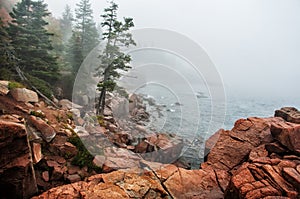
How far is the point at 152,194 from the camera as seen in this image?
22.4 feet

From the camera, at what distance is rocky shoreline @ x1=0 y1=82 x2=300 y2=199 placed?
236 inches

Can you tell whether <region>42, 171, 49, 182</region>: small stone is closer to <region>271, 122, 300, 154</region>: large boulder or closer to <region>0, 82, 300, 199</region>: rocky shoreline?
<region>0, 82, 300, 199</region>: rocky shoreline

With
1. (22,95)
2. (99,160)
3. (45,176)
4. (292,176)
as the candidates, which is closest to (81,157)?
(99,160)

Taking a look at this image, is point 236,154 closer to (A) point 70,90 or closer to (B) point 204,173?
(B) point 204,173

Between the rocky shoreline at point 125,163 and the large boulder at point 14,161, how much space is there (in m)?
0.03

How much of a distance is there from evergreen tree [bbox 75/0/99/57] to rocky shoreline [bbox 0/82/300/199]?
16958 millimetres

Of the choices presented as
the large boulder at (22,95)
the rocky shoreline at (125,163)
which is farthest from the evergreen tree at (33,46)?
the rocky shoreline at (125,163)

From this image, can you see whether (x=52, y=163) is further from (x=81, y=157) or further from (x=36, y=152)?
(x=81, y=157)

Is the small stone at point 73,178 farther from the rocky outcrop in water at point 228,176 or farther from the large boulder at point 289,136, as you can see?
the large boulder at point 289,136

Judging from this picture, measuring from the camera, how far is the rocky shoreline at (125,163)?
599 centimetres

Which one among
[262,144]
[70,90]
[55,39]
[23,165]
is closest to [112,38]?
[70,90]

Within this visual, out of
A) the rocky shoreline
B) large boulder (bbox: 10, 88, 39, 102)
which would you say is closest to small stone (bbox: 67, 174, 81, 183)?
the rocky shoreline

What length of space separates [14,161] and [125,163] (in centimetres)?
499

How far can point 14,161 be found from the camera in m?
6.11
